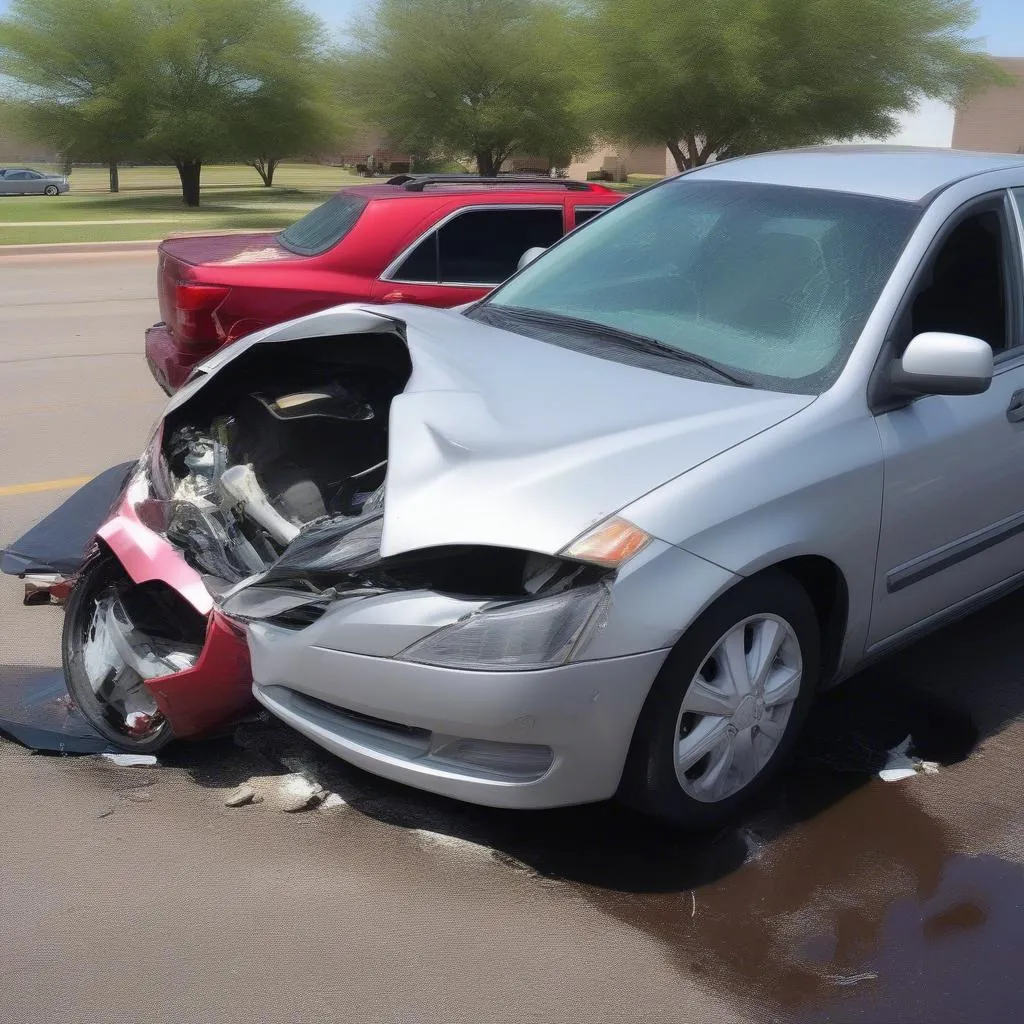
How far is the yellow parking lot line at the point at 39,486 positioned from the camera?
6.48 meters

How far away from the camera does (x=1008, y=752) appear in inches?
156

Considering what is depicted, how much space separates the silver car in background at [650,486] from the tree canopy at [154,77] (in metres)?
34.9

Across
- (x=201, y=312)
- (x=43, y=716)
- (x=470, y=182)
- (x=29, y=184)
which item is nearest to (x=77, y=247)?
(x=470, y=182)

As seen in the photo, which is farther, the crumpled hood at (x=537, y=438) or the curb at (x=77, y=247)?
the curb at (x=77, y=247)

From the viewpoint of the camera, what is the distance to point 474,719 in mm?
2943

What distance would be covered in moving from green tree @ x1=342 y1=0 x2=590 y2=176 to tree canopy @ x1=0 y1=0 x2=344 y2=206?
2.87 metres

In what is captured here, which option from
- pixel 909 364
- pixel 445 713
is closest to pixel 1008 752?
pixel 909 364

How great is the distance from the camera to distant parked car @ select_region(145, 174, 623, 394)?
22.1 ft

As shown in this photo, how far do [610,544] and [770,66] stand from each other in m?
32.4

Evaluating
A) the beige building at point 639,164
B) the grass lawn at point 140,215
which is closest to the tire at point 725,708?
the grass lawn at point 140,215

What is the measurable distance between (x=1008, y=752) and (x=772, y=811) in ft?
3.11

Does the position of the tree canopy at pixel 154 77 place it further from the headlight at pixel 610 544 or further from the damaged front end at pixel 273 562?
the headlight at pixel 610 544

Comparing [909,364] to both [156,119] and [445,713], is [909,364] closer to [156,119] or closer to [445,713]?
[445,713]

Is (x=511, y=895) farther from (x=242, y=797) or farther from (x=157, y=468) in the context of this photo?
(x=157, y=468)
